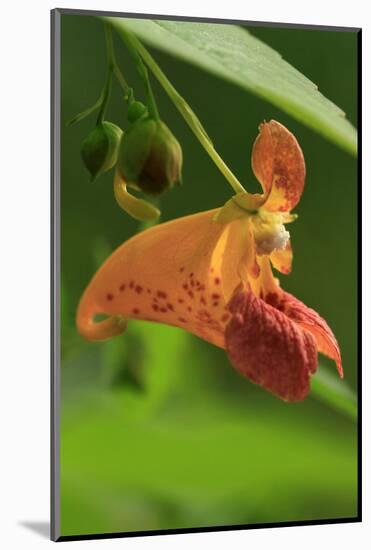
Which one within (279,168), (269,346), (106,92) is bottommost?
(269,346)

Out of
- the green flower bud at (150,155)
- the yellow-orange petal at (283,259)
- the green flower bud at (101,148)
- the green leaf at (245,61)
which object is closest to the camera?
the green leaf at (245,61)

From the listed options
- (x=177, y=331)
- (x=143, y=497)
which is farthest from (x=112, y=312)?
(x=143, y=497)

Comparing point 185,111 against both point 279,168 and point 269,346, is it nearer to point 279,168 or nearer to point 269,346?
point 279,168

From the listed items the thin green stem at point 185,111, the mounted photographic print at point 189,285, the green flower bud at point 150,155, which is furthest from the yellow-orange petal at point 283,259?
the green flower bud at point 150,155

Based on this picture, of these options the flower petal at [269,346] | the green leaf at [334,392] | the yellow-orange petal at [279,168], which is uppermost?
the yellow-orange petal at [279,168]

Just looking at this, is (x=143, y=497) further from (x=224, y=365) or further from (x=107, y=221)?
(x=107, y=221)

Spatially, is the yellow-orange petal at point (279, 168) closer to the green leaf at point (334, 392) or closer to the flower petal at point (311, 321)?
the flower petal at point (311, 321)

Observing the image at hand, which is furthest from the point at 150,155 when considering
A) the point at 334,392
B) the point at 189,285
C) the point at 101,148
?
the point at 334,392
